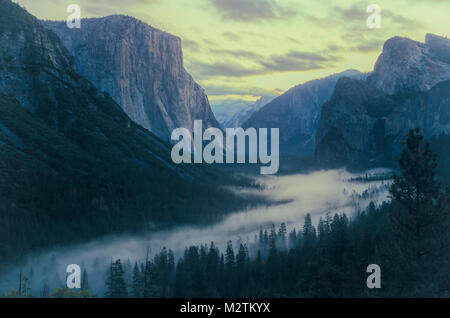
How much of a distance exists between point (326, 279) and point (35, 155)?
154m

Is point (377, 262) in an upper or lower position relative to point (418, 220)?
lower

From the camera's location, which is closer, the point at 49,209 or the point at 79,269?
the point at 79,269

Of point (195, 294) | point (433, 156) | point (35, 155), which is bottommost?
point (195, 294)

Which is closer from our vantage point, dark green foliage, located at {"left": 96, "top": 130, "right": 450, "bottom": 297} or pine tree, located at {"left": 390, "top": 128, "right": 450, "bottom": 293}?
pine tree, located at {"left": 390, "top": 128, "right": 450, "bottom": 293}

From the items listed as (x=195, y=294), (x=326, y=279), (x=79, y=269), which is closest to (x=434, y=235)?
(x=326, y=279)

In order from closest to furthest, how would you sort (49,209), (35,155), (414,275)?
(414,275) < (49,209) < (35,155)

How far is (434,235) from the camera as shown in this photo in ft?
148

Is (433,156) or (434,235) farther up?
(433,156)

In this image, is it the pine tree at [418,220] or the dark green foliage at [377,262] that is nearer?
the pine tree at [418,220]

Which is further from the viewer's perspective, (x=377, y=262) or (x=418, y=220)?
(x=377, y=262)
